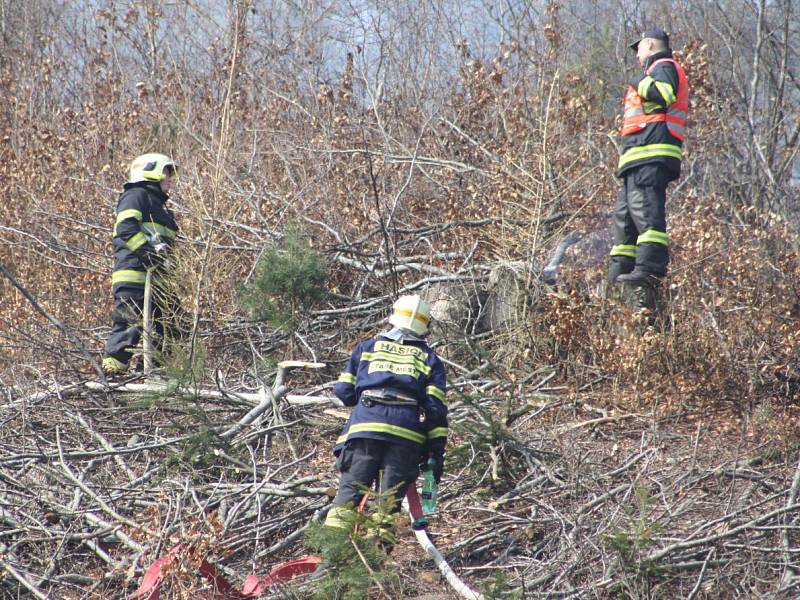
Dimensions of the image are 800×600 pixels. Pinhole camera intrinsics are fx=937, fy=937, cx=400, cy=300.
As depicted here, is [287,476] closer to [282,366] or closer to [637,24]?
[282,366]

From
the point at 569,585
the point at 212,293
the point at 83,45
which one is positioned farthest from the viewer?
the point at 83,45

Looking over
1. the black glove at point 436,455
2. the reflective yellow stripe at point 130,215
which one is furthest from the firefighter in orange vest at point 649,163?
the reflective yellow stripe at point 130,215

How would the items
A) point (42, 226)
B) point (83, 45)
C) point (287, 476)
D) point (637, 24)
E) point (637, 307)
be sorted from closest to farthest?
point (287, 476)
point (637, 307)
point (42, 226)
point (637, 24)
point (83, 45)

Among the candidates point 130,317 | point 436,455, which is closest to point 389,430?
point 436,455

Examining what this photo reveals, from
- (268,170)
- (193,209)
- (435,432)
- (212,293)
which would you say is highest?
(268,170)

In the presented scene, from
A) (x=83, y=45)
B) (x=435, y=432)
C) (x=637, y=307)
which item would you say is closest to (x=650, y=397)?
(x=637, y=307)

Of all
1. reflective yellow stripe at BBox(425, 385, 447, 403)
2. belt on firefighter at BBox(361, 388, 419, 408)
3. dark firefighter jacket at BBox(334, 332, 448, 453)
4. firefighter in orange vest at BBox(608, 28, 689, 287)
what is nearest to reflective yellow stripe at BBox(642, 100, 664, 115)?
firefighter in orange vest at BBox(608, 28, 689, 287)

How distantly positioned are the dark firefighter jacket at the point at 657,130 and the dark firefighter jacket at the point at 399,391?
2.91m

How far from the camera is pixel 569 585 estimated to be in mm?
4289

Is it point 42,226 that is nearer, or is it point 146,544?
point 146,544

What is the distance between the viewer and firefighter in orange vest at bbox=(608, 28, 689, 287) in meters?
6.69

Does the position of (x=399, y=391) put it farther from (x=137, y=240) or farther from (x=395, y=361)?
(x=137, y=240)

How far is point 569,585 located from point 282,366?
2.59m

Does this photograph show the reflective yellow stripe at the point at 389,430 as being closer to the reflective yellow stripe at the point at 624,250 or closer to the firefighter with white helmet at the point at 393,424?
the firefighter with white helmet at the point at 393,424
